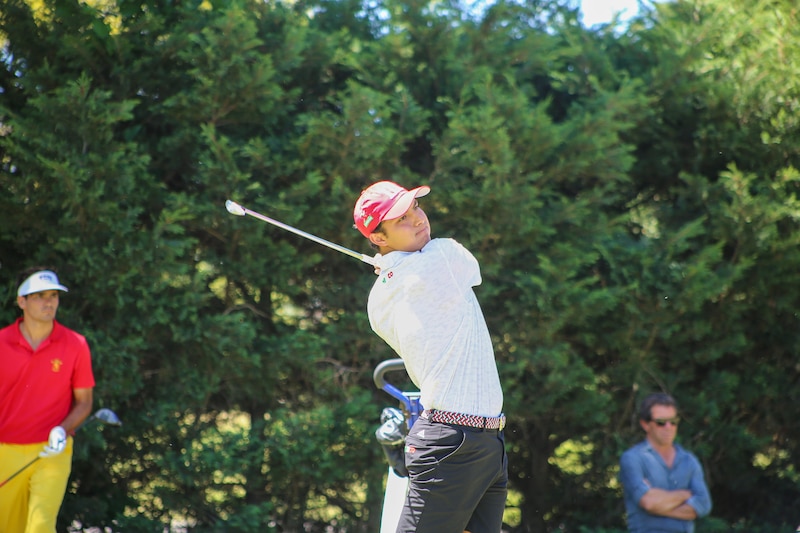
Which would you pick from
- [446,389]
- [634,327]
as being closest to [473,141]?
[634,327]

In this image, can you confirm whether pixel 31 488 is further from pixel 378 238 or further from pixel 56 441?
pixel 378 238

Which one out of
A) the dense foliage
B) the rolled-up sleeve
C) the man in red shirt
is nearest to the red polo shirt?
the man in red shirt

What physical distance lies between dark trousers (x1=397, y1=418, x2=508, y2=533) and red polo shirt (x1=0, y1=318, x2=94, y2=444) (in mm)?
2578

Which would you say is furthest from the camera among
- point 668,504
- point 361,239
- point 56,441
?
point 361,239

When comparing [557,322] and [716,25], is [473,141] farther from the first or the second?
[716,25]

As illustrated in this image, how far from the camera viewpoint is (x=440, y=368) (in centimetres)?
297

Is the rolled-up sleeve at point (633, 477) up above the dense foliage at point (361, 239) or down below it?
below

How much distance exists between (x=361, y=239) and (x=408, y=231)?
278 cm

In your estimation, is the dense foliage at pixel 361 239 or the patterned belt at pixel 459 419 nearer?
the patterned belt at pixel 459 419

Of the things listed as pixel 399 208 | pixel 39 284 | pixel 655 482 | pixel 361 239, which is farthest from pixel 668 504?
pixel 39 284

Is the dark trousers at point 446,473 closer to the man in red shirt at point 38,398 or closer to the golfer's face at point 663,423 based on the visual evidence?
the man in red shirt at point 38,398

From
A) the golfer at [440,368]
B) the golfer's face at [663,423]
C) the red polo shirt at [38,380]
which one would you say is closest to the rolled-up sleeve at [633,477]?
the golfer's face at [663,423]

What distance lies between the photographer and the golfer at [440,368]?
296 centimetres

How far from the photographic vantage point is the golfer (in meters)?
2.96
